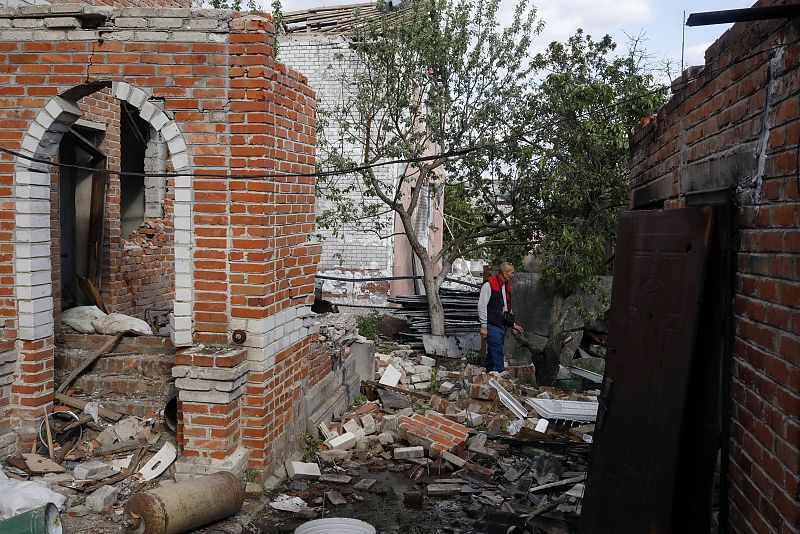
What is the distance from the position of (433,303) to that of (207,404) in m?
7.34

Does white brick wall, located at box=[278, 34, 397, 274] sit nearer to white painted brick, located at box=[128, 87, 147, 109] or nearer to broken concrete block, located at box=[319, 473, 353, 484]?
broken concrete block, located at box=[319, 473, 353, 484]

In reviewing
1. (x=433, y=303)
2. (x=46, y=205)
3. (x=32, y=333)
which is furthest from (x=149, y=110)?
(x=433, y=303)

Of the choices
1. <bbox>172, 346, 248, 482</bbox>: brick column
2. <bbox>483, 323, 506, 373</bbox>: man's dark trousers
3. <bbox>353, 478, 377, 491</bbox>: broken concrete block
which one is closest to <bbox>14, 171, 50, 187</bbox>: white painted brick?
<bbox>172, 346, 248, 482</bbox>: brick column

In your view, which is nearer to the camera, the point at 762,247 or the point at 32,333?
the point at 762,247

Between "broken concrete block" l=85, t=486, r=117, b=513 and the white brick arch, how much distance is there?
1217mm

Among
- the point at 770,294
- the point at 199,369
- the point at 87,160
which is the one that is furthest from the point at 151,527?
the point at 87,160

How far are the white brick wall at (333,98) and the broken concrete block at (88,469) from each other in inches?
349

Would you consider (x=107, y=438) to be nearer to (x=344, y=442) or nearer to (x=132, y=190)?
(x=344, y=442)

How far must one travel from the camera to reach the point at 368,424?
7.60m

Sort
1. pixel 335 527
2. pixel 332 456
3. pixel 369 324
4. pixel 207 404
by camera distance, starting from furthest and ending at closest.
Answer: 1. pixel 369 324
2. pixel 332 456
3. pixel 207 404
4. pixel 335 527

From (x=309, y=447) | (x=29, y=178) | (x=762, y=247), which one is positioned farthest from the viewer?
(x=309, y=447)

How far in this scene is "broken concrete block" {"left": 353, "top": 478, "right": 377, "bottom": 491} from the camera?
625 cm

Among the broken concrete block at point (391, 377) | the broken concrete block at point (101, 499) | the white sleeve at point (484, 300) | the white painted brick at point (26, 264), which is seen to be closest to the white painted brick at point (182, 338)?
the broken concrete block at point (101, 499)

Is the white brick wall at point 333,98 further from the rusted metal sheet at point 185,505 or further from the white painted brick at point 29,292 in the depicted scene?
the rusted metal sheet at point 185,505
